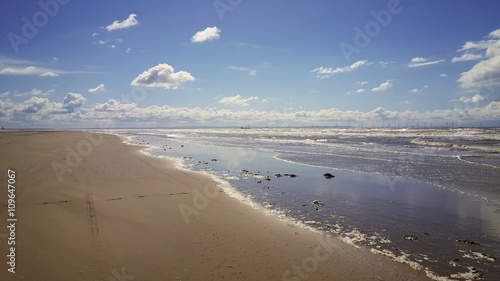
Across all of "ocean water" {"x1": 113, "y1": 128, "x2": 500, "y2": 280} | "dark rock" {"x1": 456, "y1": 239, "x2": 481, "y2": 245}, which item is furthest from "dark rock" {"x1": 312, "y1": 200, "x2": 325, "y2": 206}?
"dark rock" {"x1": 456, "y1": 239, "x2": 481, "y2": 245}

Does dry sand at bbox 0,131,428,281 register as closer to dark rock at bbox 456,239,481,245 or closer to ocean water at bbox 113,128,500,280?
ocean water at bbox 113,128,500,280

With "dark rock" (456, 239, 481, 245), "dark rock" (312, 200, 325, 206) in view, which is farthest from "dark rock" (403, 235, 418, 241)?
"dark rock" (312, 200, 325, 206)

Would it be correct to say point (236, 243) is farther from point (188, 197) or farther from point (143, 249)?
point (188, 197)

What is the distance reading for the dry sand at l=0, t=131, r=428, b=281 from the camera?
20.0 feet

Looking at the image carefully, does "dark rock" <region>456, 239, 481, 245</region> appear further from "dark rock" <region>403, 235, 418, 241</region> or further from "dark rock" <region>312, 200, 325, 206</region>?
"dark rock" <region>312, 200, 325, 206</region>

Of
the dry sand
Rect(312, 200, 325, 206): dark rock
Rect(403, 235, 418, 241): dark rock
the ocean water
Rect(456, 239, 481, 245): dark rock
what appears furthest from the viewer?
Rect(312, 200, 325, 206): dark rock

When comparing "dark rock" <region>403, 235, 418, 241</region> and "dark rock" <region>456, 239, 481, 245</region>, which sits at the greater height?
"dark rock" <region>456, 239, 481, 245</region>

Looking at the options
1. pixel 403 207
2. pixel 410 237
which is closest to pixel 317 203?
pixel 403 207

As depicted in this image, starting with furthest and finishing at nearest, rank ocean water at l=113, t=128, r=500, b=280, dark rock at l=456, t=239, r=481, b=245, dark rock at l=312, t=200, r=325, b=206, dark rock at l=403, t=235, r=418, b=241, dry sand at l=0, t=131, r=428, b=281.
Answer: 1. dark rock at l=312, t=200, r=325, b=206
2. dark rock at l=403, t=235, r=418, b=241
3. dark rock at l=456, t=239, r=481, b=245
4. ocean water at l=113, t=128, r=500, b=280
5. dry sand at l=0, t=131, r=428, b=281

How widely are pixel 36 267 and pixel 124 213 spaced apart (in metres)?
3.66

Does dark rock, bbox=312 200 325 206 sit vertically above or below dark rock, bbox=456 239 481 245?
below

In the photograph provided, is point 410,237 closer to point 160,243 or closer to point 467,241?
point 467,241

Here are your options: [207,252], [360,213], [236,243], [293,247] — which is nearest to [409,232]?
[360,213]

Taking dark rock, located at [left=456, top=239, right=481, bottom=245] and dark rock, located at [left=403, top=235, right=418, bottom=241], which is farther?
dark rock, located at [left=403, top=235, right=418, bottom=241]
